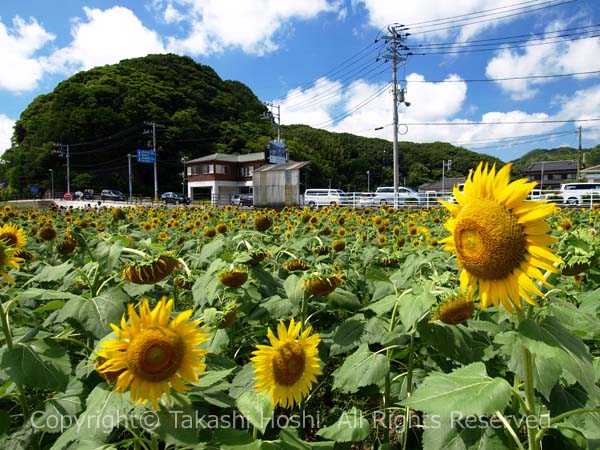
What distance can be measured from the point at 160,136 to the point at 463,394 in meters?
73.7

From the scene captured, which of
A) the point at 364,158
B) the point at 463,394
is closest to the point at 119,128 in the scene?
the point at 364,158

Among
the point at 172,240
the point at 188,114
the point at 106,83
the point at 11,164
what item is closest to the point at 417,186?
the point at 188,114

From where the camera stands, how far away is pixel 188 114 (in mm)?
73812

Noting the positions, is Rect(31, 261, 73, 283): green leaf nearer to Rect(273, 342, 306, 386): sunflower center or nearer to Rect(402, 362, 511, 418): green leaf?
Rect(273, 342, 306, 386): sunflower center

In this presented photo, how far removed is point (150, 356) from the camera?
1023mm

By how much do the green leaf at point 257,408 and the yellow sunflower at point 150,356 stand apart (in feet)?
0.79

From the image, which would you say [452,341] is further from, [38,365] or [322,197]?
[322,197]

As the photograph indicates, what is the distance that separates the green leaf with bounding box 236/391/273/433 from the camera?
1163 mm

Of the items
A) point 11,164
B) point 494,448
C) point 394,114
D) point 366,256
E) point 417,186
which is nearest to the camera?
point 494,448

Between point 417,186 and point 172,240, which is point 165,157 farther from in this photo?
point 172,240

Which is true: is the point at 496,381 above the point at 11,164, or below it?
below

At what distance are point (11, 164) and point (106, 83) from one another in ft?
68.0

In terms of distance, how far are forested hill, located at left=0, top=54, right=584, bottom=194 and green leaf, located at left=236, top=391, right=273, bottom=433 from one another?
147ft

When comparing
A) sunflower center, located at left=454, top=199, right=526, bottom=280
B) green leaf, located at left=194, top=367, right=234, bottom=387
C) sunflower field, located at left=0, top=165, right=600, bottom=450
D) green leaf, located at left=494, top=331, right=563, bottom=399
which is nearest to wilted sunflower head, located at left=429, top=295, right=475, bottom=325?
sunflower field, located at left=0, top=165, right=600, bottom=450
